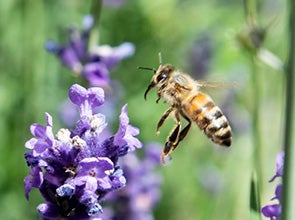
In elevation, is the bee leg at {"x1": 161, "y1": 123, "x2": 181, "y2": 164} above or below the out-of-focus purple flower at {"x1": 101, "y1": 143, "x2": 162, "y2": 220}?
below

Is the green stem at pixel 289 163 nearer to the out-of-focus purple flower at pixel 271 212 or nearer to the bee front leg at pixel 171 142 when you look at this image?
the out-of-focus purple flower at pixel 271 212

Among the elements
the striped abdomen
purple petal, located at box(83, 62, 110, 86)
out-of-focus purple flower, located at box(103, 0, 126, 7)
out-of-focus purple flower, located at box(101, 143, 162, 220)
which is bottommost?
the striped abdomen

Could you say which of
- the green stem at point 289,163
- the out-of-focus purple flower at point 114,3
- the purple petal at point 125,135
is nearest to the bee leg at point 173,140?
the purple petal at point 125,135

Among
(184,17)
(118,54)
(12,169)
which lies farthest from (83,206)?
(184,17)

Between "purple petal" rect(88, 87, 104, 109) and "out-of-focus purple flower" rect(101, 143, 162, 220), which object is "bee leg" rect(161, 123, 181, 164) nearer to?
"purple petal" rect(88, 87, 104, 109)

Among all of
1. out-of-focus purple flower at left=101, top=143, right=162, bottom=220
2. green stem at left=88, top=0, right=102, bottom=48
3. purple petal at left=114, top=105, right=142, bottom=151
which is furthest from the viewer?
out-of-focus purple flower at left=101, top=143, right=162, bottom=220

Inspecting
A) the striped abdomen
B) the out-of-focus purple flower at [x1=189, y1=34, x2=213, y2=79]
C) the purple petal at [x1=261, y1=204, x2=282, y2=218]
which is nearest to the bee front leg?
the striped abdomen

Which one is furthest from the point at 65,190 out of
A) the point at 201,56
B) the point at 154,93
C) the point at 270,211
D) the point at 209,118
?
the point at 201,56
